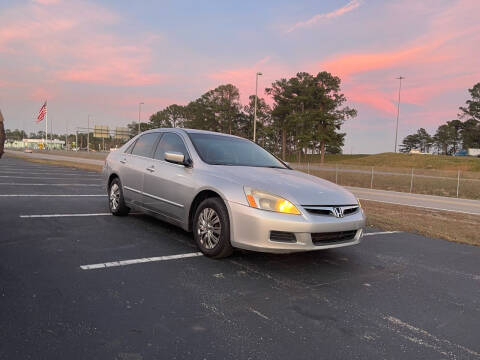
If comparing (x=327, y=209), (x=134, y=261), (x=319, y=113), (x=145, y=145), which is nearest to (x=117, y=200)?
(x=145, y=145)

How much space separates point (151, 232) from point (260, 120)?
76.6m

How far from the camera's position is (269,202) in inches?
158

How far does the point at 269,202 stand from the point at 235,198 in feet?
1.32

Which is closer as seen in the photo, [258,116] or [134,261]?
[134,261]

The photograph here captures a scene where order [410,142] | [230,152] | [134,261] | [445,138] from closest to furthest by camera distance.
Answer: [134,261], [230,152], [445,138], [410,142]

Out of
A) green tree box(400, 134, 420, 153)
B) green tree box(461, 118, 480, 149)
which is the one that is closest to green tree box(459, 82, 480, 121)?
green tree box(461, 118, 480, 149)

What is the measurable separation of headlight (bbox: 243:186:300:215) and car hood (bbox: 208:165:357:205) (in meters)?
0.05

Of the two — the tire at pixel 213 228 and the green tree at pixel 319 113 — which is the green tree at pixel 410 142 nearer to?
the green tree at pixel 319 113

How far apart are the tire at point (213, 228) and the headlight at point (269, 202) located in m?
0.39

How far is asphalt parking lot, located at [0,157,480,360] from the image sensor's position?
2553 mm

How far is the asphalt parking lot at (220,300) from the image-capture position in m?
2.55

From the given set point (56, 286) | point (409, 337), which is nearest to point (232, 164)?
point (56, 286)

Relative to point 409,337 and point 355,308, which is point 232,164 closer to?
point 355,308

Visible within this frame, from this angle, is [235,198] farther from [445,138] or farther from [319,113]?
[445,138]
